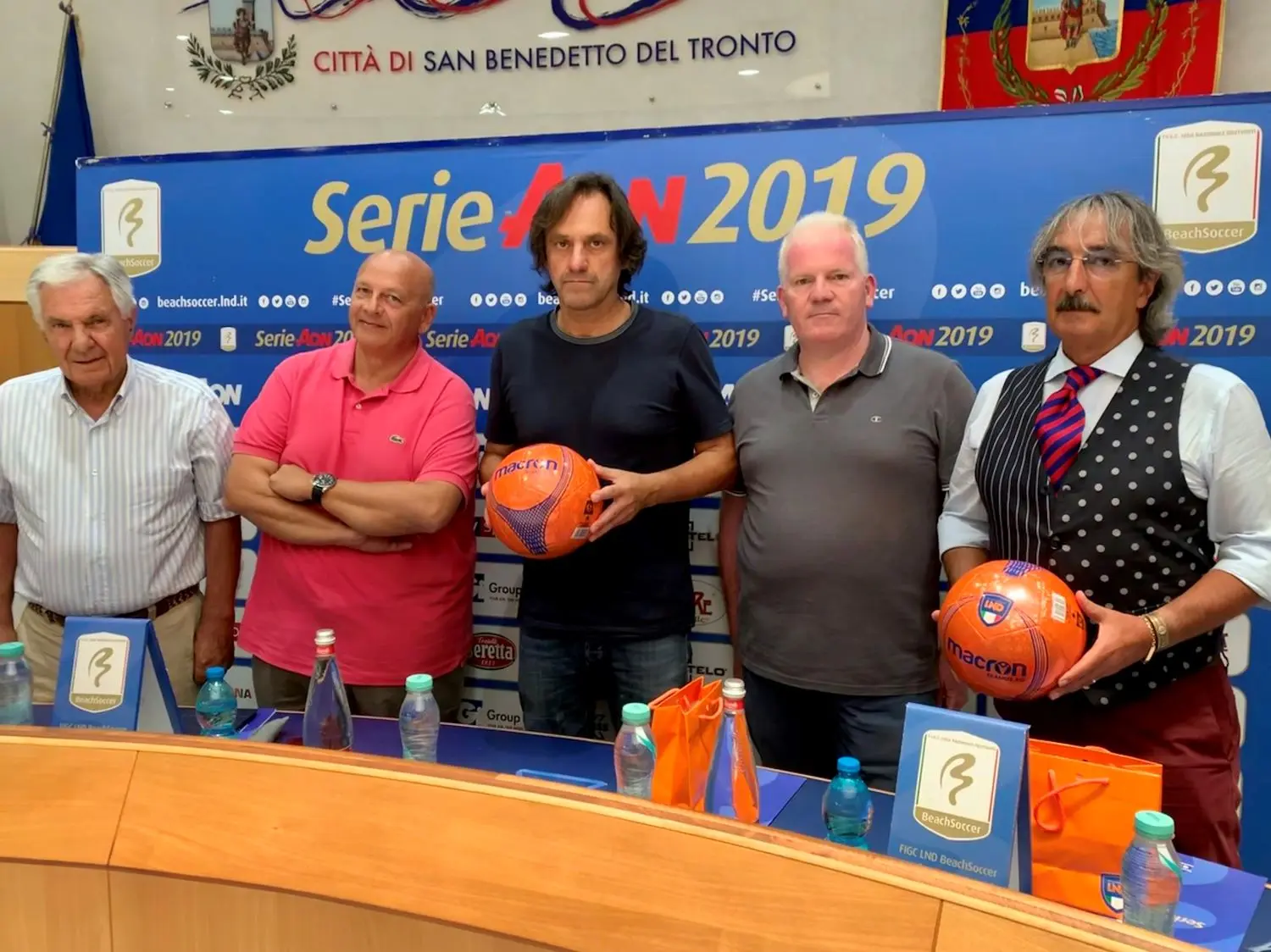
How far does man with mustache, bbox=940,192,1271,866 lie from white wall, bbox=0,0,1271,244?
2472mm

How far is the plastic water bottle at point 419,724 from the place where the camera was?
1746mm

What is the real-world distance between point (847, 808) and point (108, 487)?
2.11 m

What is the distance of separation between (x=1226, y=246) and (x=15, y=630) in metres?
3.69

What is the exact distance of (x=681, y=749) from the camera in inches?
57.1

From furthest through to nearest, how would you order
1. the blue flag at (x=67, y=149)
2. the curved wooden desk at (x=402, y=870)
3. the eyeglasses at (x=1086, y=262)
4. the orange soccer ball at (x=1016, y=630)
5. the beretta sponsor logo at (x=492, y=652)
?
the blue flag at (x=67, y=149) → the beretta sponsor logo at (x=492, y=652) → the eyeglasses at (x=1086, y=262) → the orange soccer ball at (x=1016, y=630) → the curved wooden desk at (x=402, y=870)

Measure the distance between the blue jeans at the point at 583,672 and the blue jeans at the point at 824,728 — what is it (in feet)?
0.82

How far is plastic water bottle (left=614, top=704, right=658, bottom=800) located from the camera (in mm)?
1431

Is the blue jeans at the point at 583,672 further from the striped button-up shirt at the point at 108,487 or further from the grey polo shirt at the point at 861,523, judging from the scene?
the striped button-up shirt at the point at 108,487

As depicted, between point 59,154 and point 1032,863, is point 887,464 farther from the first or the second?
point 59,154

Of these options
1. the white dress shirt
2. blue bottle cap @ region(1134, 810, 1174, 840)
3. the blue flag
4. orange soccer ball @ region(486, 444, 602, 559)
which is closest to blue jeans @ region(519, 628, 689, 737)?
orange soccer ball @ region(486, 444, 602, 559)

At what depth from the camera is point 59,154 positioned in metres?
4.90

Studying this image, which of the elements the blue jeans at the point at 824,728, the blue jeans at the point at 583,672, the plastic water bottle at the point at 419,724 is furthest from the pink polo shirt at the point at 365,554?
the blue jeans at the point at 824,728

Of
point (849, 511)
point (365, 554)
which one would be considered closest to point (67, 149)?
point (365, 554)

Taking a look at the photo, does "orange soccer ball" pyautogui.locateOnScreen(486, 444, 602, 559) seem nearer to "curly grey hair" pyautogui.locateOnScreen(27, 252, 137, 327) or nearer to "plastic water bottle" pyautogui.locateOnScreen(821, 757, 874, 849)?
"plastic water bottle" pyautogui.locateOnScreen(821, 757, 874, 849)
